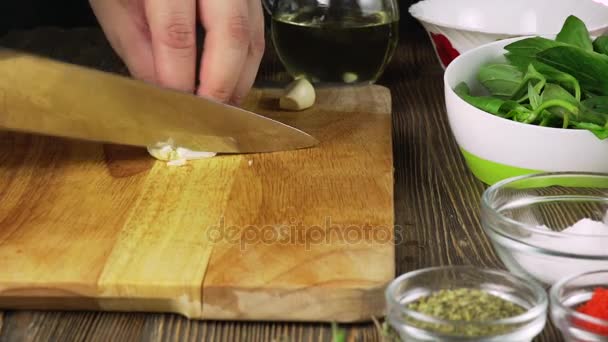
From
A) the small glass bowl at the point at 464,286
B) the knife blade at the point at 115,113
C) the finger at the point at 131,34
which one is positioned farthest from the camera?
the finger at the point at 131,34

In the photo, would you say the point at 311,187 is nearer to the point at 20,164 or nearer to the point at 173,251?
the point at 173,251

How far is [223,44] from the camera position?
122 centimetres

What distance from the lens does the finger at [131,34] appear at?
129cm

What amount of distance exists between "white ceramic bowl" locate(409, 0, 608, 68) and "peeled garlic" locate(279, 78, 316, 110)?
280mm

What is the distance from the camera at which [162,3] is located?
3.86 ft

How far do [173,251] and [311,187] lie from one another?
0.79ft

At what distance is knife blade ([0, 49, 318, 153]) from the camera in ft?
3.71

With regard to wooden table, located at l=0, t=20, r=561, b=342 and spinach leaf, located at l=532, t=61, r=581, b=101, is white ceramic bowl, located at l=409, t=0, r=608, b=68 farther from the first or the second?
spinach leaf, located at l=532, t=61, r=581, b=101

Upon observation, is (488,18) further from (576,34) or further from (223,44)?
(223,44)

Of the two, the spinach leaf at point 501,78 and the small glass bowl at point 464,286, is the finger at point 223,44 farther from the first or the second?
the small glass bowl at point 464,286

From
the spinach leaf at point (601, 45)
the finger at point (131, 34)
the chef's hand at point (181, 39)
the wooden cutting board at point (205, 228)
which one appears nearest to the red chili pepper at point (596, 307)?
the wooden cutting board at point (205, 228)

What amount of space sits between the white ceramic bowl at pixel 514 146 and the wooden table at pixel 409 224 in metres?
0.06

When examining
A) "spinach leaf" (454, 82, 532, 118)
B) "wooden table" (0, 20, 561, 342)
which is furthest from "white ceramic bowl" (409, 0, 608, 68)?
"spinach leaf" (454, 82, 532, 118)

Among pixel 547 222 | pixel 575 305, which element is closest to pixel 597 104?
pixel 547 222
